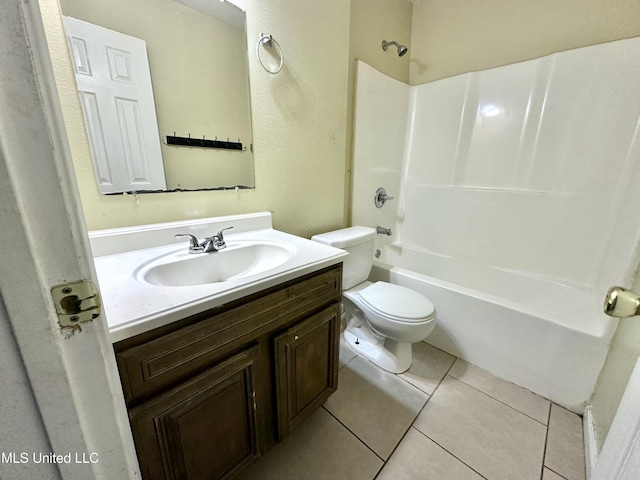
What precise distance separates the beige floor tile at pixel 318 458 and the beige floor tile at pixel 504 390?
72 centimetres

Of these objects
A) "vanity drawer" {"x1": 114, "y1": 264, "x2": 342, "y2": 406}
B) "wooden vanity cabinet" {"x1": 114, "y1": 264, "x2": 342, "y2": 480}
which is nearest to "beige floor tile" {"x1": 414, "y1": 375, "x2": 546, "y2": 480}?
"wooden vanity cabinet" {"x1": 114, "y1": 264, "x2": 342, "y2": 480}

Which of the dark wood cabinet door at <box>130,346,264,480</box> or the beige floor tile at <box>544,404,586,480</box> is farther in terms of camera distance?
the beige floor tile at <box>544,404,586,480</box>

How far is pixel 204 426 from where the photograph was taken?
71 cm

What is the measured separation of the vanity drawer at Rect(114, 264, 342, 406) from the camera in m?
0.56

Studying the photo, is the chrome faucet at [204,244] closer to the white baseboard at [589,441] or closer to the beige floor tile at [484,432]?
the beige floor tile at [484,432]

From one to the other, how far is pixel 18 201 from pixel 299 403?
1018 mm

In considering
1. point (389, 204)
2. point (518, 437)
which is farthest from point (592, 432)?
point (389, 204)

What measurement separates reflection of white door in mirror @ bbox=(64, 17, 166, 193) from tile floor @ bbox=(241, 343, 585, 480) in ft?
3.98

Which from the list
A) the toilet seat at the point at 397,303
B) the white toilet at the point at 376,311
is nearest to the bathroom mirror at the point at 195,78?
the white toilet at the point at 376,311

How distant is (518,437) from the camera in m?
1.12

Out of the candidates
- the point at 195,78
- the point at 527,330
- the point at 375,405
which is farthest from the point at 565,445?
the point at 195,78

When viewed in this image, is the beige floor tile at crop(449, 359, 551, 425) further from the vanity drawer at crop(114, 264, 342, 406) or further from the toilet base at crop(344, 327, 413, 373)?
the vanity drawer at crop(114, 264, 342, 406)

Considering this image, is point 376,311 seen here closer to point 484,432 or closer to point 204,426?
point 484,432

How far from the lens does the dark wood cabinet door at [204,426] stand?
609 millimetres
